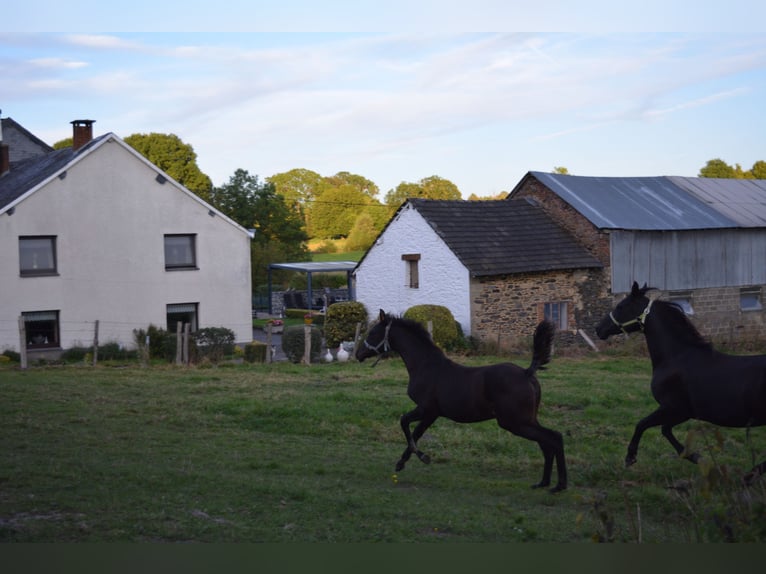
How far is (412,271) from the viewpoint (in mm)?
29375

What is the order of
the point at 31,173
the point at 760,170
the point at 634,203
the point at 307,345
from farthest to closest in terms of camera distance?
the point at 760,170
the point at 634,203
the point at 31,173
the point at 307,345

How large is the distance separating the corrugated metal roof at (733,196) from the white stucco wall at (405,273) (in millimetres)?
12087

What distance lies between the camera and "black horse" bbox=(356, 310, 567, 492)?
7.85 meters

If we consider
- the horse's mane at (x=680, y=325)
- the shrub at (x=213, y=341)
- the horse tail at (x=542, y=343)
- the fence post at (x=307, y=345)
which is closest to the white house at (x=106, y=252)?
the shrub at (x=213, y=341)

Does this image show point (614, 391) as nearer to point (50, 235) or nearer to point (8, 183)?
point (50, 235)

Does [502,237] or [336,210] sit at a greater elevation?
[336,210]

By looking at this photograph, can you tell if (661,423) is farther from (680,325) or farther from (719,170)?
(719,170)

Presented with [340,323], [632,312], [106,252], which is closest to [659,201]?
[340,323]

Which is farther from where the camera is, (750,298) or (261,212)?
(261,212)

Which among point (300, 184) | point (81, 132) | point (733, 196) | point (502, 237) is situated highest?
point (300, 184)

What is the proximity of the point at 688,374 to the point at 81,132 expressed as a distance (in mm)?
26461

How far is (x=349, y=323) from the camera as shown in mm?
29406

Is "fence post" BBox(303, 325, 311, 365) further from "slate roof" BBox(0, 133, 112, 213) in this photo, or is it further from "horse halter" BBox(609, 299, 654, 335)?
"horse halter" BBox(609, 299, 654, 335)

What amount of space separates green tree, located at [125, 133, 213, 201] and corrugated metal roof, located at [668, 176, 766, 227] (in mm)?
32728
